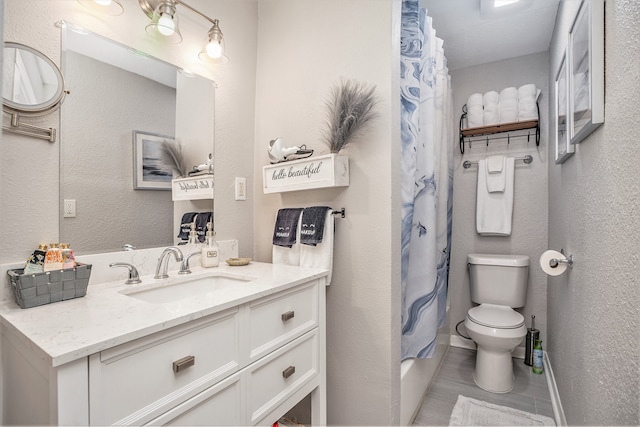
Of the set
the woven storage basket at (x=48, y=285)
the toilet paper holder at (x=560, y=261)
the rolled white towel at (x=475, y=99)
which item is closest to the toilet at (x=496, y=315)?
the toilet paper holder at (x=560, y=261)

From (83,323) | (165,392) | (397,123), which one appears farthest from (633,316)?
(83,323)

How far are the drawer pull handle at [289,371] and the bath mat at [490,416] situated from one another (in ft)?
3.63

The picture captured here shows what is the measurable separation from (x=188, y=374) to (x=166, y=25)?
132cm

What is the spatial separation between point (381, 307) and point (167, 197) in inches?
42.2

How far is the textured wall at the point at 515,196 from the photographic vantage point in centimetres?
249

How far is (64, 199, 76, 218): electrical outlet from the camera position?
1.12 metres

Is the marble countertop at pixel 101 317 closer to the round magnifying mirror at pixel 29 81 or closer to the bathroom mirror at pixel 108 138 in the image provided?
the bathroom mirror at pixel 108 138

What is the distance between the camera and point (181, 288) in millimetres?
1308

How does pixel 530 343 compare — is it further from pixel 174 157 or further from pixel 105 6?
pixel 105 6

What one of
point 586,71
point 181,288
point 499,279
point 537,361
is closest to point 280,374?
point 181,288

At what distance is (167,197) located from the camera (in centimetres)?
141

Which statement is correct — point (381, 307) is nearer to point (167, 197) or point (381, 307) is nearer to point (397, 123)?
point (397, 123)

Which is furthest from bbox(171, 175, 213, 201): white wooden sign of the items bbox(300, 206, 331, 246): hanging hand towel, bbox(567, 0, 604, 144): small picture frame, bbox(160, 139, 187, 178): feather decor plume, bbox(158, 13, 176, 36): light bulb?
bbox(567, 0, 604, 144): small picture frame

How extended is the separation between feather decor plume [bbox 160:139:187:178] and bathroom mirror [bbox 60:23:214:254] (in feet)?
0.18
